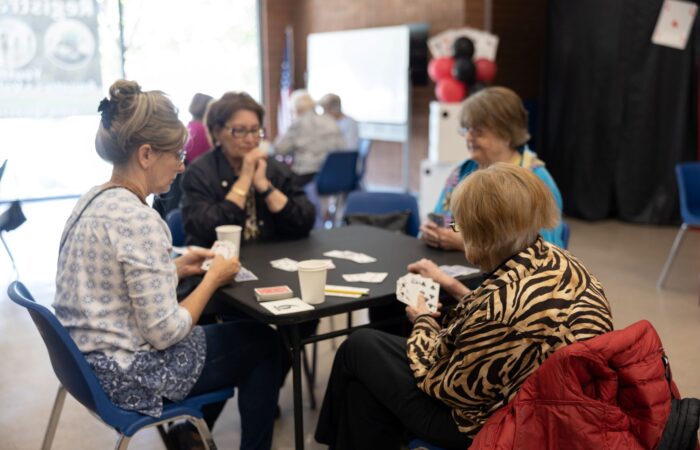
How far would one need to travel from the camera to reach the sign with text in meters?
6.60

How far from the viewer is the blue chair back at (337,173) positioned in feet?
18.4

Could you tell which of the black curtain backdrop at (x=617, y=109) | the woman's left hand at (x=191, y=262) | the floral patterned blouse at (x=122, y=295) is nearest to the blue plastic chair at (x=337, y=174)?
the black curtain backdrop at (x=617, y=109)

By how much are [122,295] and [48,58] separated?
6043mm

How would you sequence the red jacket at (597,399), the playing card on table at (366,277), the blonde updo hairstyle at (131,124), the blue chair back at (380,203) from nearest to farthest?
the red jacket at (597,399)
the blonde updo hairstyle at (131,124)
the playing card on table at (366,277)
the blue chair back at (380,203)

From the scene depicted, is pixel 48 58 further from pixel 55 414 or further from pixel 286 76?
pixel 55 414

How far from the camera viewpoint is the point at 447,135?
6.36 m

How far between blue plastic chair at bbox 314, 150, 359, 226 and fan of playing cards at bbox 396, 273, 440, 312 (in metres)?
3.69

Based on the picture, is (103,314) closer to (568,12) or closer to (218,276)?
(218,276)

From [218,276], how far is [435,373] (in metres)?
0.69

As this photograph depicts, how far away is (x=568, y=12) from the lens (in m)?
6.68

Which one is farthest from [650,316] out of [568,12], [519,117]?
[568,12]

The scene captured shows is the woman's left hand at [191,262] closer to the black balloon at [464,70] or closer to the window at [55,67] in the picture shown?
the window at [55,67]

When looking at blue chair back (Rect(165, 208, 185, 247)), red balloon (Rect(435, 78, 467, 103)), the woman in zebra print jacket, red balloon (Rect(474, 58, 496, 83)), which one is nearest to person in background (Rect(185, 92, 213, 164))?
blue chair back (Rect(165, 208, 185, 247))

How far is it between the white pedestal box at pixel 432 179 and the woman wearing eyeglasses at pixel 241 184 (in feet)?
12.2
